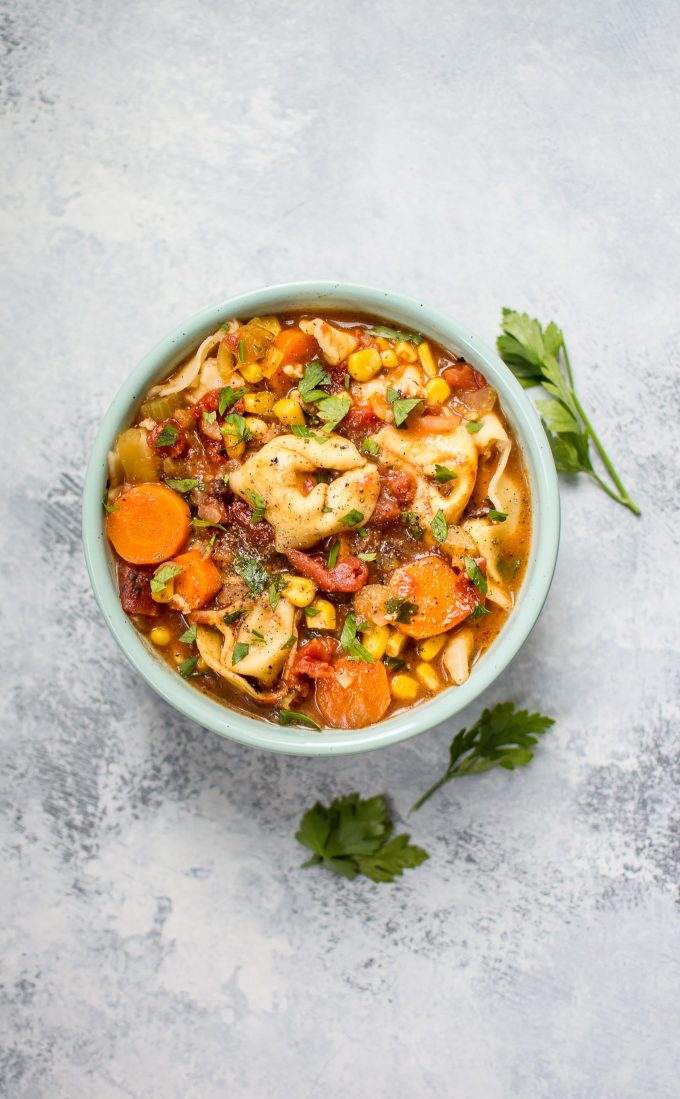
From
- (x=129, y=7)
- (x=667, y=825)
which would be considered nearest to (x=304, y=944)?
(x=667, y=825)

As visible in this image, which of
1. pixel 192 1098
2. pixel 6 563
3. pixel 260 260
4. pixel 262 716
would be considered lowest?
pixel 192 1098

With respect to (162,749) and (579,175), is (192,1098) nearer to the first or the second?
(162,749)

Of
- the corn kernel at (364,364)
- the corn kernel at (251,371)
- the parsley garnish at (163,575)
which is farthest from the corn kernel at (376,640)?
the corn kernel at (251,371)

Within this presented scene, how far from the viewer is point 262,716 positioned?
4.21 meters

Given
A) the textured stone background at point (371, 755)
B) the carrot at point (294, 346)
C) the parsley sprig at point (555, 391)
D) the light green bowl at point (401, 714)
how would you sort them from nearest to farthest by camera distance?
the light green bowl at point (401, 714) → the carrot at point (294, 346) → the parsley sprig at point (555, 391) → the textured stone background at point (371, 755)

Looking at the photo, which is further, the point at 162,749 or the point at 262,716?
the point at 162,749

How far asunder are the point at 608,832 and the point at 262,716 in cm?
193

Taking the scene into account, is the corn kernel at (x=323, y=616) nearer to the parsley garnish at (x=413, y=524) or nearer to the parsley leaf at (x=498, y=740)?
the parsley garnish at (x=413, y=524)

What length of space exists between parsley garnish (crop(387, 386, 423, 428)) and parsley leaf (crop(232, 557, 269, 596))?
857 mm

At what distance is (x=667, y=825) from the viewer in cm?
482

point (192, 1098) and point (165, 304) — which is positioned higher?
point (165, 304)

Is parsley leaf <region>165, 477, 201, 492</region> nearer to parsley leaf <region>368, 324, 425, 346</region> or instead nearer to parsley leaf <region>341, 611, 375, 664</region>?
parsley leaf <region>341, 611, 375, 664</region>

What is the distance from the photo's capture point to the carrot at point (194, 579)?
13.5 ft

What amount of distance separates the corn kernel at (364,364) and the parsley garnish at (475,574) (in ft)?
2.96
